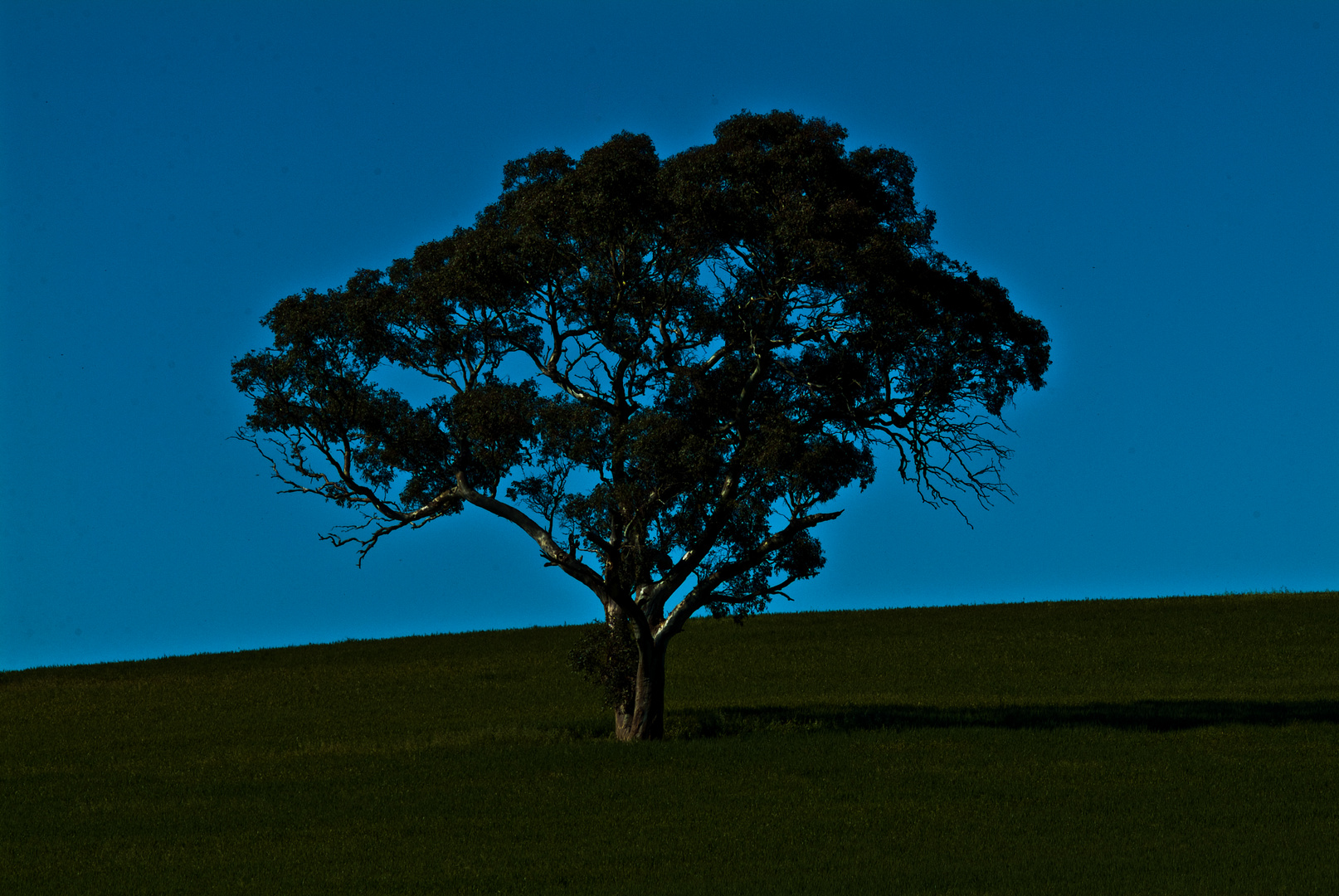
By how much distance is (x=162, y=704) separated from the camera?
50469 mm

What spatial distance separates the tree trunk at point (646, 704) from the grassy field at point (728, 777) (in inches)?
43.0

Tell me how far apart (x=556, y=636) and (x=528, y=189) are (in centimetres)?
3762

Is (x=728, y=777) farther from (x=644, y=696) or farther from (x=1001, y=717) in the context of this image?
(x=1001, y=717)

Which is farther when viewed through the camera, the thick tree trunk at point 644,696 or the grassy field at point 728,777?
the thick tree trunk at point 644,696

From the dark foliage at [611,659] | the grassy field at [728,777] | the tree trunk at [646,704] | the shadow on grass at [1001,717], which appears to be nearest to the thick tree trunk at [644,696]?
the tree trunk at [646,704]

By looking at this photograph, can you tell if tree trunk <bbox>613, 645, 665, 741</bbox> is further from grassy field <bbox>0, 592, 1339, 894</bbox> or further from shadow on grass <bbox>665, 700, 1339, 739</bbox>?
grassy field <bbox>0, 592, 1339, 894</bbox>

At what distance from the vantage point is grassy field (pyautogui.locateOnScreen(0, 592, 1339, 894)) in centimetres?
2086

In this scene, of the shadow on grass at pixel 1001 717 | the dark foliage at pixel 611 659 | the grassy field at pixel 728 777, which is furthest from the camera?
the shadow on grass at pixel 1001 717

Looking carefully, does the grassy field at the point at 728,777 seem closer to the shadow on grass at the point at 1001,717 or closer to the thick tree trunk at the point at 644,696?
the shadow on grass at the point at 1001,717

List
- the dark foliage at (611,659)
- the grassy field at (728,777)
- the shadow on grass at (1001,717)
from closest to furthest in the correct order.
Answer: the grassy field at (728,777) → the dark foliage at (611,659) → the shadow on grass at (1001,717)

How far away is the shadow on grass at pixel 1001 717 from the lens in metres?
35.8

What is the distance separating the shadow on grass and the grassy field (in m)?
0.19

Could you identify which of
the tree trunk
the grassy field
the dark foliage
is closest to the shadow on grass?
the grassy field

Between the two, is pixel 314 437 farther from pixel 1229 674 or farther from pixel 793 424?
pixel 1229 674
